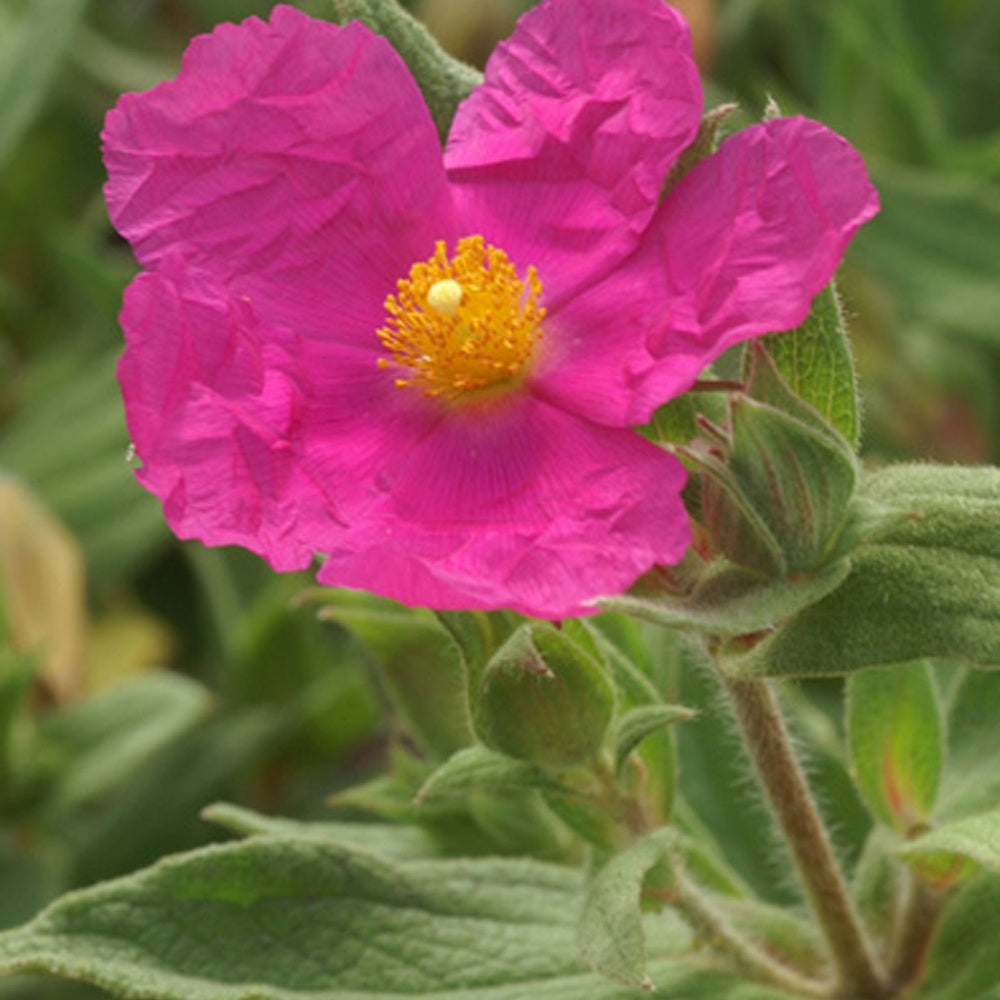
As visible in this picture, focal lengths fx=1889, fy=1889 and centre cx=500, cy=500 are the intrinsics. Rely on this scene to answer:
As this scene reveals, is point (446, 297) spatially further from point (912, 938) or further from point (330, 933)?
point (912, 938)

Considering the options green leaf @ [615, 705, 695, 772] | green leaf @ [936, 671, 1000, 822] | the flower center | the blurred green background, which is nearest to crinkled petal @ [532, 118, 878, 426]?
the flower center

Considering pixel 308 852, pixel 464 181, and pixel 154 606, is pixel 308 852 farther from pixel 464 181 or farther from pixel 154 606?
pixel 154 606

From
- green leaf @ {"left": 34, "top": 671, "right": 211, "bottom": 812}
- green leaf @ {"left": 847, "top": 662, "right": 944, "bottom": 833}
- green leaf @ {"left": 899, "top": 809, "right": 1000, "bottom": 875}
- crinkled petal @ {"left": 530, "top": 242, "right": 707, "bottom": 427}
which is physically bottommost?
green leaf @ {"left": 34, "top": 671, "right": 211, "bottom": 812}

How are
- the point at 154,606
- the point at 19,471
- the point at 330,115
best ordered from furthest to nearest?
the point at 154,606
the point at 19,471
the point at 330,115

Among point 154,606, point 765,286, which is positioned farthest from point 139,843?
point 765,286

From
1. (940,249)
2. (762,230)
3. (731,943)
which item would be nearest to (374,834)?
(731,943)

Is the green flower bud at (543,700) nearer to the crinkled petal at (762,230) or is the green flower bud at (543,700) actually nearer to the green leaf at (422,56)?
the crinkled petal at (762,230)

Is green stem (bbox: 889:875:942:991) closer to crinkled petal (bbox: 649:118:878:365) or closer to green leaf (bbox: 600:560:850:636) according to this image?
green leaf (bbox: 600:560:850:636)
